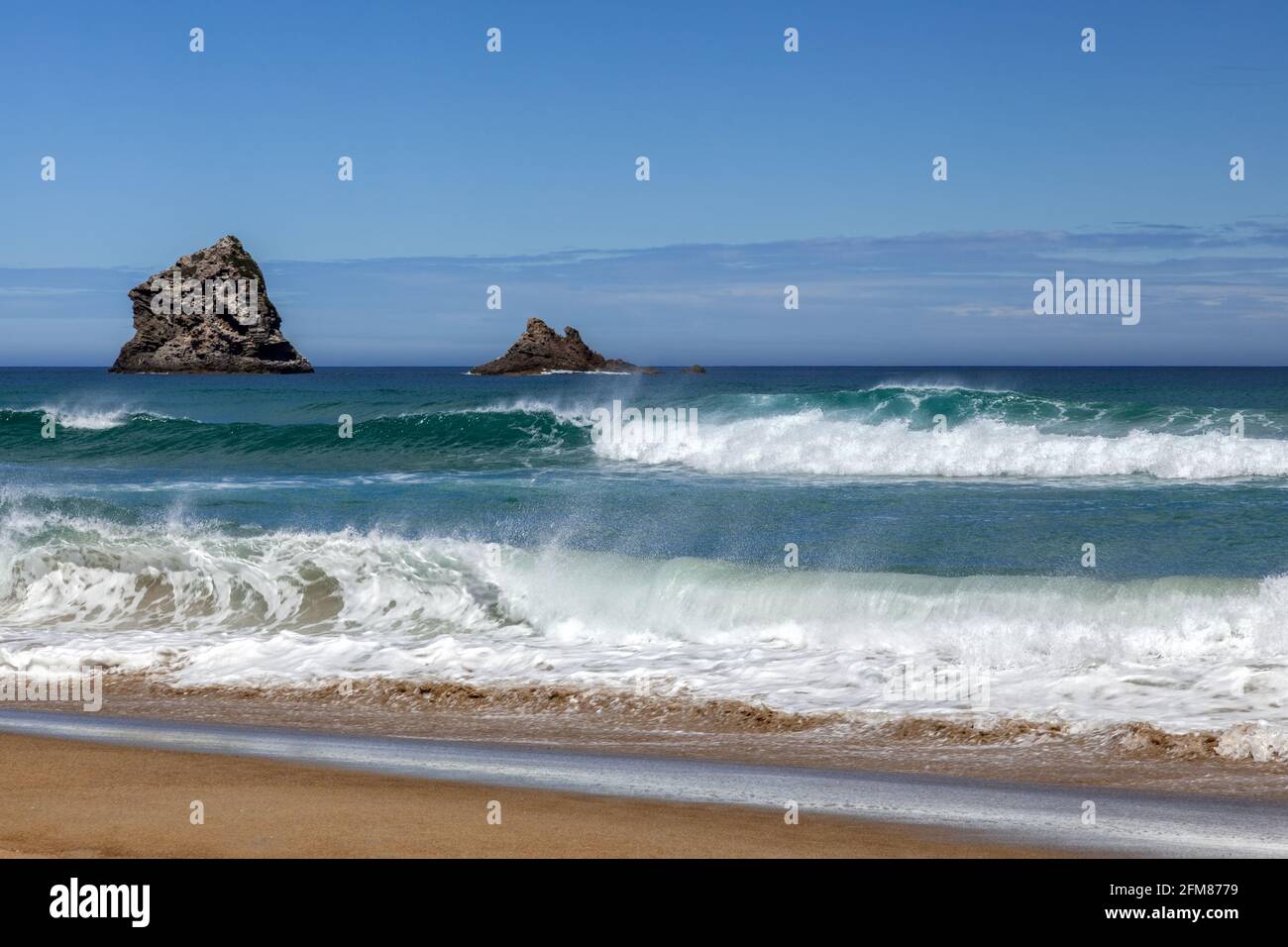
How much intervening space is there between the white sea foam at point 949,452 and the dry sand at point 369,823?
51.4 feet

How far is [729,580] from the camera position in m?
10.6

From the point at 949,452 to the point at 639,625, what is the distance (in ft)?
43.9

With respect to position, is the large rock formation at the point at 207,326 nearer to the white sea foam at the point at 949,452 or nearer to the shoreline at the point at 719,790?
the white sea foam at the point at 949,452

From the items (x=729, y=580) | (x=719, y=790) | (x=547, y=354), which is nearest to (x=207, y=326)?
(x=547, y=354)

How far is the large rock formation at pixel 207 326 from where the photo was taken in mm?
90375

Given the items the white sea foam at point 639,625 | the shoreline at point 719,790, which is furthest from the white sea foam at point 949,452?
the shoreline at point 719,790

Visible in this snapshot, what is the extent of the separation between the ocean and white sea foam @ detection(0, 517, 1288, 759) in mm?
29

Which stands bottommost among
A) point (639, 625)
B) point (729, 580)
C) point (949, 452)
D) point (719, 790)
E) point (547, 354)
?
point (719, 790)

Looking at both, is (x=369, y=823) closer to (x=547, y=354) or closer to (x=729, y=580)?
(x=729, y=580)

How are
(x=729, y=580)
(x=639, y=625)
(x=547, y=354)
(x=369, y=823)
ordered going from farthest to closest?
(x=547, y=354) < (x=729, y=580) < (x=639, y=625) < (x=369, y=823)

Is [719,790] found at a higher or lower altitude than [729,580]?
lower

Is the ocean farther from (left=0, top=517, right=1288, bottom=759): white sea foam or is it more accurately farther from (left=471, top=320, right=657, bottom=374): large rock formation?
(left=471, top=320, right=657, bottom=374): large rock formation

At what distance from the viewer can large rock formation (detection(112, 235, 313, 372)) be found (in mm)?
90375

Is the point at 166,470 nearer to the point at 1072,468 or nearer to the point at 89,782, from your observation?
the point at 1072,468
